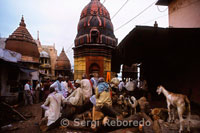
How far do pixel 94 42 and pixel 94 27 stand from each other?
2.56 metres

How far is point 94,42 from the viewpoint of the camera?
2144cm

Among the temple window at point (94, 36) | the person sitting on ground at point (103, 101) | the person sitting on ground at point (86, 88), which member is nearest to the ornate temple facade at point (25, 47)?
the temple window at point (94, 36)

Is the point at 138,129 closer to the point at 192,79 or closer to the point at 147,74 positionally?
the point at 192,79

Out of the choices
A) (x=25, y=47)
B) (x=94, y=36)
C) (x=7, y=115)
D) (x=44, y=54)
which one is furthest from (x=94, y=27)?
(x=44, y=54)

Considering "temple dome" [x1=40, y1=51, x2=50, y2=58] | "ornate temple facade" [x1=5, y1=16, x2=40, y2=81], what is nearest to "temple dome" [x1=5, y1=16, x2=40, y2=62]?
"ornate temple facade" [x1=5, y1=16, x2=40, y2=81]

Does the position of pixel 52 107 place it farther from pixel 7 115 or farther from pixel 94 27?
pixel 94 27

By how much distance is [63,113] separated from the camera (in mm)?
5469

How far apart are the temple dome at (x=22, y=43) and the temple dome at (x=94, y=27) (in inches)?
290

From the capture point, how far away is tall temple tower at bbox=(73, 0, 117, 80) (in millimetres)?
20484

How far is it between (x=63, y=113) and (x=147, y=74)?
22.9ft

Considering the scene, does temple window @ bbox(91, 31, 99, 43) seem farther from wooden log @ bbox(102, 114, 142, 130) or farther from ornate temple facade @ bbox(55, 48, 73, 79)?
wooden log @ bbox(102, 114, 142, 130)

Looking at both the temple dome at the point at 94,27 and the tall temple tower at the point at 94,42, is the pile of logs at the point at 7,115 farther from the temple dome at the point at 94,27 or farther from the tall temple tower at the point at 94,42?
the temple dome at the point at 94,27

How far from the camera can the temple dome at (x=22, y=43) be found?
16244 millimetres

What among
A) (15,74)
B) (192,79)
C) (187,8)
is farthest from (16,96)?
(187,8)
